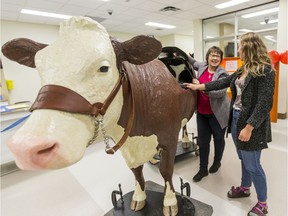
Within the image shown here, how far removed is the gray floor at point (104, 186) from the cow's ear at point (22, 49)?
1.39 meters

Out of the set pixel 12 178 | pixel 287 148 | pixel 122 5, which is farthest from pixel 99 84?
pixel 122 5

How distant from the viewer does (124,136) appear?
101 centimetres

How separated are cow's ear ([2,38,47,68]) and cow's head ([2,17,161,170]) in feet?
0.67

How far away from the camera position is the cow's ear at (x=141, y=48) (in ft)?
2.87

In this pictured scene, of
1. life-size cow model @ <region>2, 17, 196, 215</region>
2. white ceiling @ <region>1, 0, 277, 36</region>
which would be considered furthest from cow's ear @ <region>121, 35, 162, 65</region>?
white ceiling @ <region>1, 0, 277, 36</region>

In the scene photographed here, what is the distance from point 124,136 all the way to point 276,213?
4.73 ft

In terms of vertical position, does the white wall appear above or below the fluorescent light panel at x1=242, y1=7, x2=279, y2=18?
below

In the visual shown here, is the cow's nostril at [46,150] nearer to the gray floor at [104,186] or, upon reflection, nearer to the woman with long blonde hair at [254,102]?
the woman with long blonde hair at [254,102]

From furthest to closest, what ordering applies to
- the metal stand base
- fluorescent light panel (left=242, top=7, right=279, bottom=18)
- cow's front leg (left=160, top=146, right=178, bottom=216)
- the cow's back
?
fluorescent light panel (left=242, top=7, right=279, bottom=18) < the metal stand base < cow's front leg (left=160, top=146, right=178, bottom=216) < the cow's back

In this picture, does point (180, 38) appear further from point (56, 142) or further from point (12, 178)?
point (56, 142)

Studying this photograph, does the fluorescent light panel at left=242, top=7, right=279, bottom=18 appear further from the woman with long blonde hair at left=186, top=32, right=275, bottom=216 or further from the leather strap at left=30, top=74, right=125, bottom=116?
the leather strap at left=30, top=74, right=125, bottom=116

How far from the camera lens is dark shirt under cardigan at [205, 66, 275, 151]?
130 cm

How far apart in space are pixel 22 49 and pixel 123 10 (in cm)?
497

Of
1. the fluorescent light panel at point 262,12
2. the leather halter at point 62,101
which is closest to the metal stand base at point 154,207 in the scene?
the leather halter at point 62,101
